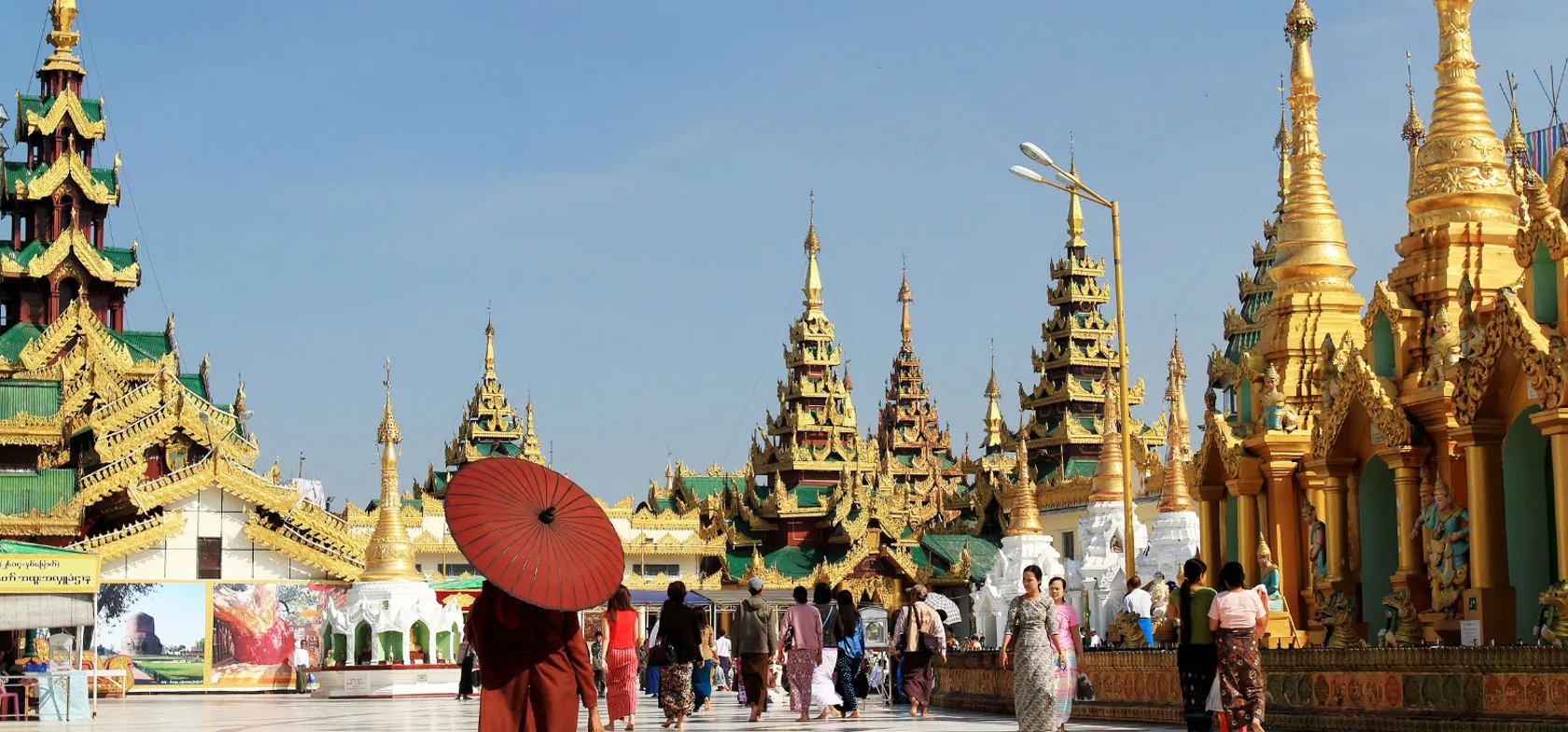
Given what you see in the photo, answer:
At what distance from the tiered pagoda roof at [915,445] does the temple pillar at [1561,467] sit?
5621cm

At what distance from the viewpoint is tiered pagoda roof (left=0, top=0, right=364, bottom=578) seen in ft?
152

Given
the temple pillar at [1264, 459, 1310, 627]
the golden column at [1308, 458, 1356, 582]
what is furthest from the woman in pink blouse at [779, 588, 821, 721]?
the golden column at [1308, 458, 1356, 582]

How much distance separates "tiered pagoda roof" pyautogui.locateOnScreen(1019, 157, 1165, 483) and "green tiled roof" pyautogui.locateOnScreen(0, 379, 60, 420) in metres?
30.6

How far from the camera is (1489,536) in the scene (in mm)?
16047

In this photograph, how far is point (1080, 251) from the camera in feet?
Answer: 227

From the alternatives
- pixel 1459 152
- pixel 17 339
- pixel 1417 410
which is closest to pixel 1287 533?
pixel 1417 410

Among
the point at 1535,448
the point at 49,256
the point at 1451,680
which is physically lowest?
the point at 1451,680

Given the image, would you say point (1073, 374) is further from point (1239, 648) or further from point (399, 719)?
point (1239, 648)

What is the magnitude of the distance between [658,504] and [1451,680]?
63.7 metres

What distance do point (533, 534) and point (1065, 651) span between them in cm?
556

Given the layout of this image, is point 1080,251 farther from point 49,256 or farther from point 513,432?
point 49,256

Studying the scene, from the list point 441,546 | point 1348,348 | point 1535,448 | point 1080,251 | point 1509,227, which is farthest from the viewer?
point 1080,251

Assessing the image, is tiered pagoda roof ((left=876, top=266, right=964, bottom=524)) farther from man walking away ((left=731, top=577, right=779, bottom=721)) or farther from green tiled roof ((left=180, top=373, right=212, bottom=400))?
man walking away ((left=731, top=577, right=779, bottom=721))

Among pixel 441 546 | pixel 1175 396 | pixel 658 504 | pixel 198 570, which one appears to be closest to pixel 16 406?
pixel 198 570
